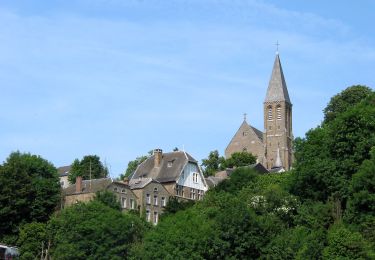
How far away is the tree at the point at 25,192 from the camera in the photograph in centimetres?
7881

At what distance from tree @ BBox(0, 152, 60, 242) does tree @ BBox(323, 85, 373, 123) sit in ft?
99.5

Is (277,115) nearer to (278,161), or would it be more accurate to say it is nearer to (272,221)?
(278,161)

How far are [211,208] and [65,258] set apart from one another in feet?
38.4

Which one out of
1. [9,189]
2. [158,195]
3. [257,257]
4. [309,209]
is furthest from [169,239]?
[158,195]

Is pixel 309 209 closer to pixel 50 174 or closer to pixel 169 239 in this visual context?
pixel 169 239

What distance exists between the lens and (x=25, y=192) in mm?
80000

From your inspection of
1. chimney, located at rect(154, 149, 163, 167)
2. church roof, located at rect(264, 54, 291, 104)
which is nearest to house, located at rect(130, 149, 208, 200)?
chimney, located at rect(154, 149, 163, 167)

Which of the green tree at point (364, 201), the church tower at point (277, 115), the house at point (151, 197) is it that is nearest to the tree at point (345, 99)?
the house at point (151, 197)

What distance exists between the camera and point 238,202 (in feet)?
221

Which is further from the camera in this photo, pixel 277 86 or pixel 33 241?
pixel 277 86

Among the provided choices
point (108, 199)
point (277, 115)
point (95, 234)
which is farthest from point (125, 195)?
point (277, 115)

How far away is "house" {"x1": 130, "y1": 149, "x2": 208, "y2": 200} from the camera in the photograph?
97375mm

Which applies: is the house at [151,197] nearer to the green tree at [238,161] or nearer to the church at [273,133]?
the green tree at [238,161]

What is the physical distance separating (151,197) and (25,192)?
1718 centimetres
